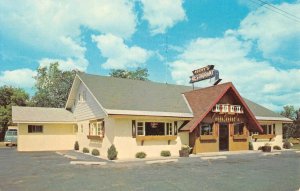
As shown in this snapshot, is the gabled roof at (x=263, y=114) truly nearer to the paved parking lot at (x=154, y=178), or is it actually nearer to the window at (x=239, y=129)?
the window at (x=239, y=129)

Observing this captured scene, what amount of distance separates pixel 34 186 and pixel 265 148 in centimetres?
2276

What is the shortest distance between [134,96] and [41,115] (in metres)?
12.2

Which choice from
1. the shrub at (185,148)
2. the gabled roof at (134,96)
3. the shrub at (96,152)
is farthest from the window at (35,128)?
the shrub at (185,148)

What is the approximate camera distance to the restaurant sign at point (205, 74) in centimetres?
3338

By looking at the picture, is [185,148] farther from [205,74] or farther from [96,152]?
[205,74]

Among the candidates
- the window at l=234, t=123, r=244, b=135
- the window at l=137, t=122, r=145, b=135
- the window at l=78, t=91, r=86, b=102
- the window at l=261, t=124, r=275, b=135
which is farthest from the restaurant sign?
the window at l=78, t=91, r=86, b=102

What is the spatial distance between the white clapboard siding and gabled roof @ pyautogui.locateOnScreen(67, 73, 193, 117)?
1.15 meters

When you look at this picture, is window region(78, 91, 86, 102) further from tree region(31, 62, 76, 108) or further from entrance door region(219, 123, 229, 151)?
tree region(31, 62, 76, 108)

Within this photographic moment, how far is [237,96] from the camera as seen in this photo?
2852 centimetres

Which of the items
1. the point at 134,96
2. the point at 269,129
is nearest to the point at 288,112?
the point at 269,129

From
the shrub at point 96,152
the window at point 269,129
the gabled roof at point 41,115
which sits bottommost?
the shrub at point 96,152

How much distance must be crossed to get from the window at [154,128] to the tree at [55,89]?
39.1m

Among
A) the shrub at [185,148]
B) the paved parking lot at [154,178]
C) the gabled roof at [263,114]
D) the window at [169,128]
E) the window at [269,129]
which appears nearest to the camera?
the paved parking lot at [154,178]

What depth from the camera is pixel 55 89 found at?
6284 cm
